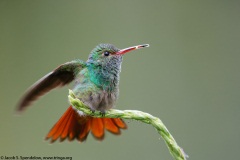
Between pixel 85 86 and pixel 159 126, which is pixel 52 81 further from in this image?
pixel 159 126

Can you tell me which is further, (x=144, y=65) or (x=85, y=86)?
(x=144, y=65)

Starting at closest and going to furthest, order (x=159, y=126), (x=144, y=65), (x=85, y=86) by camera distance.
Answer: (x=159, y=126), (x=85, y=86), (x=144, y=65)

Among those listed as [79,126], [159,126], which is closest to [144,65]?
[79,126]

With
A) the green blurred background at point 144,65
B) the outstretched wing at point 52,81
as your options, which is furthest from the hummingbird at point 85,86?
the green blurred background at point 144,65

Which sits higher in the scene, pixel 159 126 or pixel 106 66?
pixel 106 66

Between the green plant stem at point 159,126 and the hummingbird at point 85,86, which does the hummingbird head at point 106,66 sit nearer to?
the hummingbird at point 85,86

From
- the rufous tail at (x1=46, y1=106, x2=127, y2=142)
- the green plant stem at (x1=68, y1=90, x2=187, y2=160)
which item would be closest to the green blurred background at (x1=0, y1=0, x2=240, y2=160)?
the rufous tail at (x1=46, y1=106, x2=127, y2=142)

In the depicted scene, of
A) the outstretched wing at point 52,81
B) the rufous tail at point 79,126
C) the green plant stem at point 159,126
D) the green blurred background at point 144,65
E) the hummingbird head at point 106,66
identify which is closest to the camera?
→ the green plant stem at point 159,126
